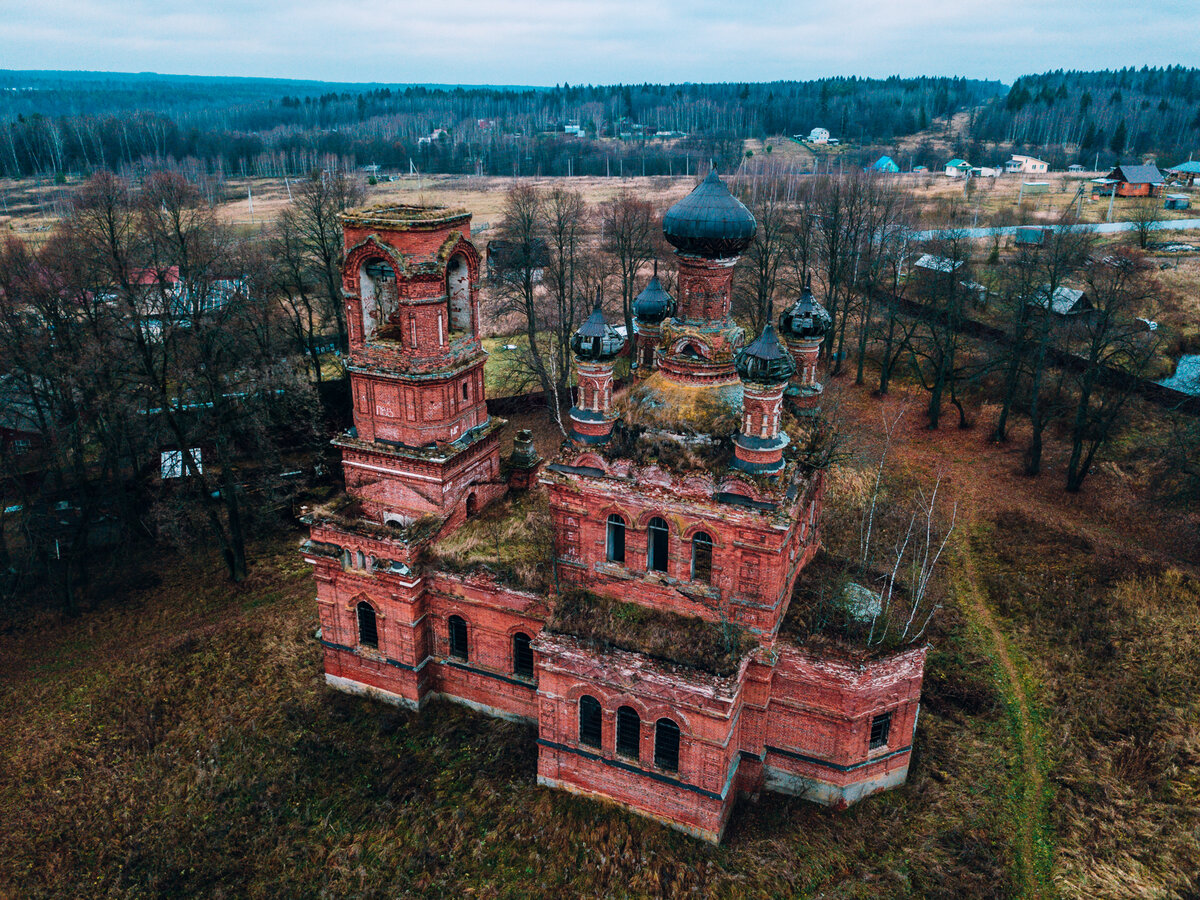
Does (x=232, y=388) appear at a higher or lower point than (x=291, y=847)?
higher

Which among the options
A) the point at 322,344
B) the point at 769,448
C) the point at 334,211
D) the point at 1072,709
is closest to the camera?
the point at 769,448

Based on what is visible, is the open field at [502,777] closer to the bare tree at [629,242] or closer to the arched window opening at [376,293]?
the arched window opening at [376,293]

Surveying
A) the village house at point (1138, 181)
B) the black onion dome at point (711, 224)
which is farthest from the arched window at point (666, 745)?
the village house at point (1138, 181)

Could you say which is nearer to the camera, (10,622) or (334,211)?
(10,622)

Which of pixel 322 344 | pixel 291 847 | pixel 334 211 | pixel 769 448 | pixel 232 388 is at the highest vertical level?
pixel 334 211

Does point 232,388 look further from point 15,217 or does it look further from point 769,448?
point 15,217

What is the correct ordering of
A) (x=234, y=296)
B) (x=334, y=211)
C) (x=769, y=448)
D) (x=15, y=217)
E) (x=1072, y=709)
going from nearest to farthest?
(x=769, y=448), (x=1072, y=709), (x=234, y=296), (x=334, y=211), (x=15, y=217)

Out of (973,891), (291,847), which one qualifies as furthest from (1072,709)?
(291,847)
